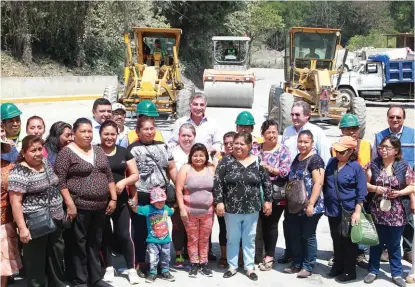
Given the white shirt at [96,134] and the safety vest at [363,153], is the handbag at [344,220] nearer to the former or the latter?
the safety vest at [363,153]

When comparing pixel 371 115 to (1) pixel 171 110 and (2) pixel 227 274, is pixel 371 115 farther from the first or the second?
(2) pixel 227 274

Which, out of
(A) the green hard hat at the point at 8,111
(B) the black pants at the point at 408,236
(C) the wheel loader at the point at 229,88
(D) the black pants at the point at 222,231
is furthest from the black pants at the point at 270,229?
(C) the wheel loader at the point at 229,88

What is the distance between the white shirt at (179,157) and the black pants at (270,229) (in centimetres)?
93

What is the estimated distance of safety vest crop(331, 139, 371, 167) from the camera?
5.04 meters

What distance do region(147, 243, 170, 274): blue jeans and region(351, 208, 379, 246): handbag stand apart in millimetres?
1733

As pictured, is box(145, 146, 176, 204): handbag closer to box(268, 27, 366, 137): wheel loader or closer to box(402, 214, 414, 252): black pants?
box(402, 214, 414, 252): black pants

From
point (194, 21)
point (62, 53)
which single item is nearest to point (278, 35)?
point (194, 21)

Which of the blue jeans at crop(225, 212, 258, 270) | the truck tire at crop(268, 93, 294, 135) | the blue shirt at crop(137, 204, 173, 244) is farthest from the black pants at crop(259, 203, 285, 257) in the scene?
the truck tire at crop(268, 93, 294, 135)

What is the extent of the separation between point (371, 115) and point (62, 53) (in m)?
14.2

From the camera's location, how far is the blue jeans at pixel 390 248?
4824mm

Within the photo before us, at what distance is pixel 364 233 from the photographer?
459 cm

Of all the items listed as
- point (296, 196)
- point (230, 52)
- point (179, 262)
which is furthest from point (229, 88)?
point (296, 196)

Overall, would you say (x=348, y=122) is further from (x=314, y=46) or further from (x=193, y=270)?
(x=314, y=46)

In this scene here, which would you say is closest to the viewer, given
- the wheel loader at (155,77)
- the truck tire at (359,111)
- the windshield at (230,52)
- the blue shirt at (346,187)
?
the blue shirt at (346,187)
